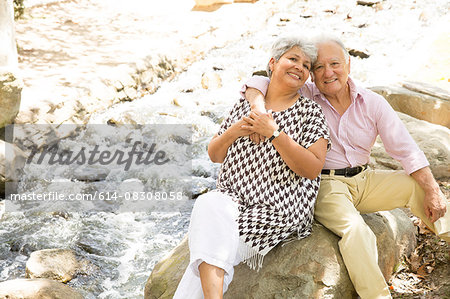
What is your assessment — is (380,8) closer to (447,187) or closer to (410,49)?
(410,49)

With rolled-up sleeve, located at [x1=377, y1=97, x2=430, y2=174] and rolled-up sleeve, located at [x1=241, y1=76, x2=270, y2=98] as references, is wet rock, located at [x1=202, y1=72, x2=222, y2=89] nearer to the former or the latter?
rolled-up sleeve, located at [x1=241, y1=76, x2=270, y2=98]

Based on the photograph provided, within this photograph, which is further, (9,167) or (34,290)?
(9,167)

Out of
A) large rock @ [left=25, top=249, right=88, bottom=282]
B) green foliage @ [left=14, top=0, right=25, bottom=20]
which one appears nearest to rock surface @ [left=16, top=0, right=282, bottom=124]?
green foliage @ [left=14, top=0, right=25, bottom=20]

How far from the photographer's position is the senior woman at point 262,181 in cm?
231

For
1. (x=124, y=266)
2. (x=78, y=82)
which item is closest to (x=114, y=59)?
(x=78, y=82)

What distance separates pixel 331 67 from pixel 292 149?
64 cm

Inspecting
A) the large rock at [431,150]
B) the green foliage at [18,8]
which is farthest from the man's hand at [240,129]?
the green foliage at [18,8]

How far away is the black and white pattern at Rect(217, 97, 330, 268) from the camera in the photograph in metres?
2.45

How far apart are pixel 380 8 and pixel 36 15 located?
875cm

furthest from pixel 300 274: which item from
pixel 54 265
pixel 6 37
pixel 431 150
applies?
pixel 6 37

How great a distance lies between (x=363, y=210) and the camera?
2893 mm

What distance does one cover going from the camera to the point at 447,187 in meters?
4.20

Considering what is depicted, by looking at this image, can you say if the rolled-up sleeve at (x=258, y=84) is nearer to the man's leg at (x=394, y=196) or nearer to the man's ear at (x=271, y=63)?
the man's ear at (x=271, y=63)

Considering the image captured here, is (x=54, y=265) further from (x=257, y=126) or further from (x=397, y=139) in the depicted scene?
(x=397, y=139)
